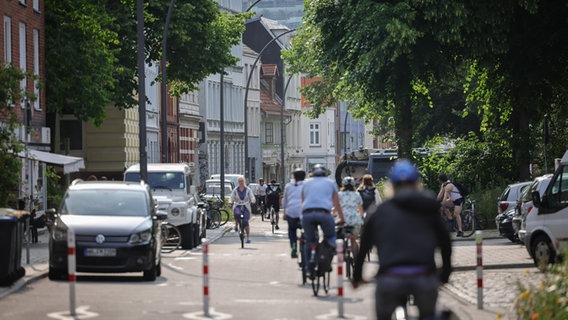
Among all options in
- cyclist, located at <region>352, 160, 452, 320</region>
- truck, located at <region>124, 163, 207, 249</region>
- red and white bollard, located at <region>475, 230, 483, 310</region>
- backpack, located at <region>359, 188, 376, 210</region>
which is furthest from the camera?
truck, located at <region>124, 163, 207, 249</region>

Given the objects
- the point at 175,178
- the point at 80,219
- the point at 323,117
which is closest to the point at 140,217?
the point at 80,219

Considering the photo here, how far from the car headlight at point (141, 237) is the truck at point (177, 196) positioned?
12.3 m

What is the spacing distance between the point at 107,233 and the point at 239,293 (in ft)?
9.37

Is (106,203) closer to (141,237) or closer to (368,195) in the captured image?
(141,237)

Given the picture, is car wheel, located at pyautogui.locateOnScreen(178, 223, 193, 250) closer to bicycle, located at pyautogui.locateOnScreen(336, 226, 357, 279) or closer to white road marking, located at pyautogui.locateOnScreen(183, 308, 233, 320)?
bicycle, located at pyautogui.locateOnScreen(336, 226, 357, 279)

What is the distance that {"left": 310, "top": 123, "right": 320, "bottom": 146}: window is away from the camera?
142 meters

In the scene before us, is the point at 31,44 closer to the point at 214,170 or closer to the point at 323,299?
the point at 323,299

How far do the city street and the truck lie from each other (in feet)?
16.4

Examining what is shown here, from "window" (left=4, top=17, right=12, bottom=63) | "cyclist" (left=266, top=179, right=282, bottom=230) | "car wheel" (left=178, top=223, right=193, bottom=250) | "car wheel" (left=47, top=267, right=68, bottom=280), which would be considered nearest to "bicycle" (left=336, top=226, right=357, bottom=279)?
"car wheel" (left=47, top=267, right=68, bottom=280)

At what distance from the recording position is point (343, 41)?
4503 cm

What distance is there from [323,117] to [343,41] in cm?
9736

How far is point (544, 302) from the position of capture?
13.1m

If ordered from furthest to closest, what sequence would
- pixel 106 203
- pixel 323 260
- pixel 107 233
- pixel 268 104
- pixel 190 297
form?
pixel 268 104 < pixel 106 203 < pixel 107 233 < pixel 323 260 < pixel 190 297

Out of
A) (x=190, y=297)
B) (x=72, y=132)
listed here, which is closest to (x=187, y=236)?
(x=190, y=297)
